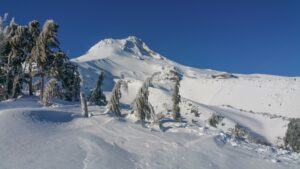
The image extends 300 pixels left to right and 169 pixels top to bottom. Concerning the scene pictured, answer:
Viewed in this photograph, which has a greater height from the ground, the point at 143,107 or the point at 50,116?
the point at 143,107

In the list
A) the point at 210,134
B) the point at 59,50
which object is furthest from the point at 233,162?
the point at 59,50

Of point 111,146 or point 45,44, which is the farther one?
point 45,44

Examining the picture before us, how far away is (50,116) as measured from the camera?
54.8 ft

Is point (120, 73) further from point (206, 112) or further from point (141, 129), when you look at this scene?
point (141, 129)

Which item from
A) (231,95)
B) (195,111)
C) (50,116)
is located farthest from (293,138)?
(231,95)

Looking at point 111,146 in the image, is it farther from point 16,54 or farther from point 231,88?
point 231,88

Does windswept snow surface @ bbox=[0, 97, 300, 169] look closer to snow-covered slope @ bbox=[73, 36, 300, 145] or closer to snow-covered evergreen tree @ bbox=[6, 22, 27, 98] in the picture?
snow-covered evergreen tree @ bbox=[6, 22, 27, 98]

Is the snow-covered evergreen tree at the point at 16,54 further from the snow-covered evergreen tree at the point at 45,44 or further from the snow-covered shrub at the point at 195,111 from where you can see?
the snow-covered shrub at the point at 195,111

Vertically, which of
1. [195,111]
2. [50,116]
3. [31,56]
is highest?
[31,56]

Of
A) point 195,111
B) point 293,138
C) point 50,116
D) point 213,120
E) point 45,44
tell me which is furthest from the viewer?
point 195,111

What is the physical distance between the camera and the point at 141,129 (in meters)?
15.8

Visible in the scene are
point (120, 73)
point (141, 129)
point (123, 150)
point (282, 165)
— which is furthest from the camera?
point (120, 73)

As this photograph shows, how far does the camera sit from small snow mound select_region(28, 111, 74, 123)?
1592 centimetres

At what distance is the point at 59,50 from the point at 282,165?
2218cm
